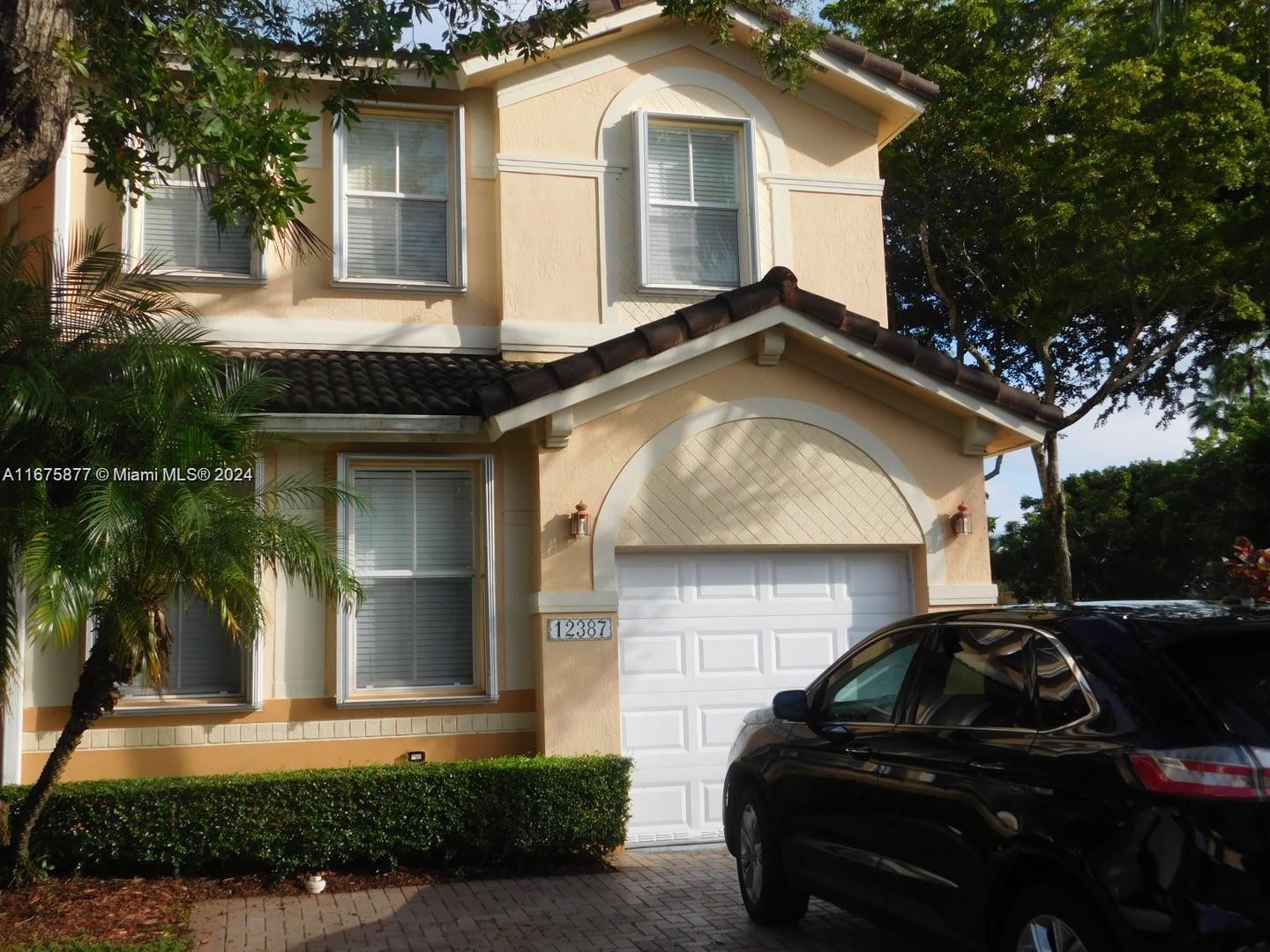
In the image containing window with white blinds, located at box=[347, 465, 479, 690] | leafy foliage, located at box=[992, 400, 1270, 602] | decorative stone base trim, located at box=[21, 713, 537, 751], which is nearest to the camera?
decorative stone base trim, located at box=[21, 713, 537, 751]

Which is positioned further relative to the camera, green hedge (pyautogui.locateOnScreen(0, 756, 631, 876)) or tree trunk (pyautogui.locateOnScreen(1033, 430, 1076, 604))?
tree trunk (pyautogui.locateOnScreen(1033, 430, 1076, 604))

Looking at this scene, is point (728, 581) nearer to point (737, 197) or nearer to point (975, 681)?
point (737, 197)

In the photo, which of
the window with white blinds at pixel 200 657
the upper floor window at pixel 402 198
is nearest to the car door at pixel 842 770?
the window with white blinds at pixel 200 657

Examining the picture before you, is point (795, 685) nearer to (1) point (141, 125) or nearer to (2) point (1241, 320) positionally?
(1) point (141, 125)

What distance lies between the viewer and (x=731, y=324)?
9984 mm

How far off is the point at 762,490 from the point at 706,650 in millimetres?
1391

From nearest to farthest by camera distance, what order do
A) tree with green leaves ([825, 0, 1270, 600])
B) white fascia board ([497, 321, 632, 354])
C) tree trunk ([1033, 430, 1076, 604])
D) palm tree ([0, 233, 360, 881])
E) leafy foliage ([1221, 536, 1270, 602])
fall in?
1. palm tree ([0, 233, 360, 881])
2. leafy foliage ([1221, 536, 1270, 602])
3. white fascia board ([497, 321, 632, 354])
4. tree with green leaves ([825, 0, 1270, 600])
5. tree trunk ([1033, 430, 1076, 604])

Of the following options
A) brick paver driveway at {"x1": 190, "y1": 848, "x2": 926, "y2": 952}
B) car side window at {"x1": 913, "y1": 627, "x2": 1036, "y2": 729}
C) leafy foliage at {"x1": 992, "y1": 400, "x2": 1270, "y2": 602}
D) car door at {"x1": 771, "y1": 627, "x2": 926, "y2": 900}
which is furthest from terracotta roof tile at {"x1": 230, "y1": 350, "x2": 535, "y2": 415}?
leafy foliage at {"x1": 992, "y1": 400, "x2": 1270, "y2": 602}

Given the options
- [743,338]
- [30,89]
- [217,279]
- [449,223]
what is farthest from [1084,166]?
[30,89]

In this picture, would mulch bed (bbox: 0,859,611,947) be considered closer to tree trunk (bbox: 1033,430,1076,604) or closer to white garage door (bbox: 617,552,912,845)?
white garage door (bbox: 617,552,912,845)

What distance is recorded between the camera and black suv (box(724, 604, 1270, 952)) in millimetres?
4102

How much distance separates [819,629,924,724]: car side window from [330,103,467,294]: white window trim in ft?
19.5

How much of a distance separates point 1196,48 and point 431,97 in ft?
35.8

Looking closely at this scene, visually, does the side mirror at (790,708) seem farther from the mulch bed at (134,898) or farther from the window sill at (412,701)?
the window sill at (412,701)
